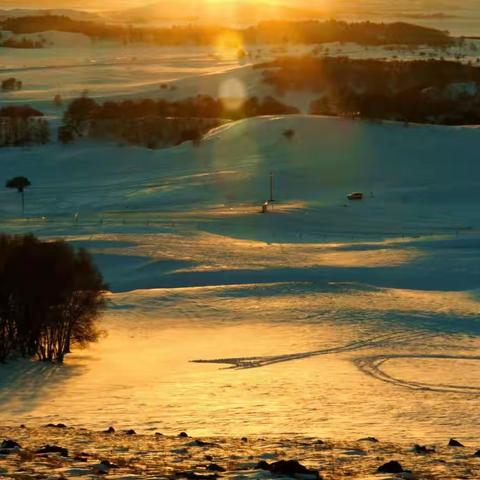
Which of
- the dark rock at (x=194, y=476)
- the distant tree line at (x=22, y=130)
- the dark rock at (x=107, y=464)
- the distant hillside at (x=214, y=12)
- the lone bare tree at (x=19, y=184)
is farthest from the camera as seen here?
the distant hillside at (x=214, y=12)

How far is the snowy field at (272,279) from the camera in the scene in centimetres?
1580

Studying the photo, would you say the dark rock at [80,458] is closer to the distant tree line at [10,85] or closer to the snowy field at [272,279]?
the snowy field at [272,279]

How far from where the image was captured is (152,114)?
6500cm

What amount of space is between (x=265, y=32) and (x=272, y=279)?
4100 inches

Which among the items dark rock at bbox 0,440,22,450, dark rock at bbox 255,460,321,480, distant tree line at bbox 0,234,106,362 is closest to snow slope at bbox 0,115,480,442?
distant tree line at bbox 0,234,106,362

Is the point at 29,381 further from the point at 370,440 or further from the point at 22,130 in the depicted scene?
the point at 22,130

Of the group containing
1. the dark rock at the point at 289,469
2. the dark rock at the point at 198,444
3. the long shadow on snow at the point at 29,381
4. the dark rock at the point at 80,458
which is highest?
the dark rock at the point at 289,469

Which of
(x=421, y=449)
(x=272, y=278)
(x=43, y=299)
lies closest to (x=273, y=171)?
(x=272, y=278)

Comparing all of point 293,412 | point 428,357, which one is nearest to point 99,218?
point 428,357

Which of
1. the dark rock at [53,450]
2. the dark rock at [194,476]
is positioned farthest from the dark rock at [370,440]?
the dark rock at [53,450]

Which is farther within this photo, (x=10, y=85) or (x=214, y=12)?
(x=214, y=12)

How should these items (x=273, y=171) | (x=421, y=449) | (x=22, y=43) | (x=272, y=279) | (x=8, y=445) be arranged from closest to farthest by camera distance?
(x=8, y=445)
(x=421, y=449)
(x=272, y=279)
(x=273, y=171)
(x=22, y=43)

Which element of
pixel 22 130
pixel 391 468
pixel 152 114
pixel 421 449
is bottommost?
pixel 421 449

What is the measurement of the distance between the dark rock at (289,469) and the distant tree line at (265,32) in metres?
107
